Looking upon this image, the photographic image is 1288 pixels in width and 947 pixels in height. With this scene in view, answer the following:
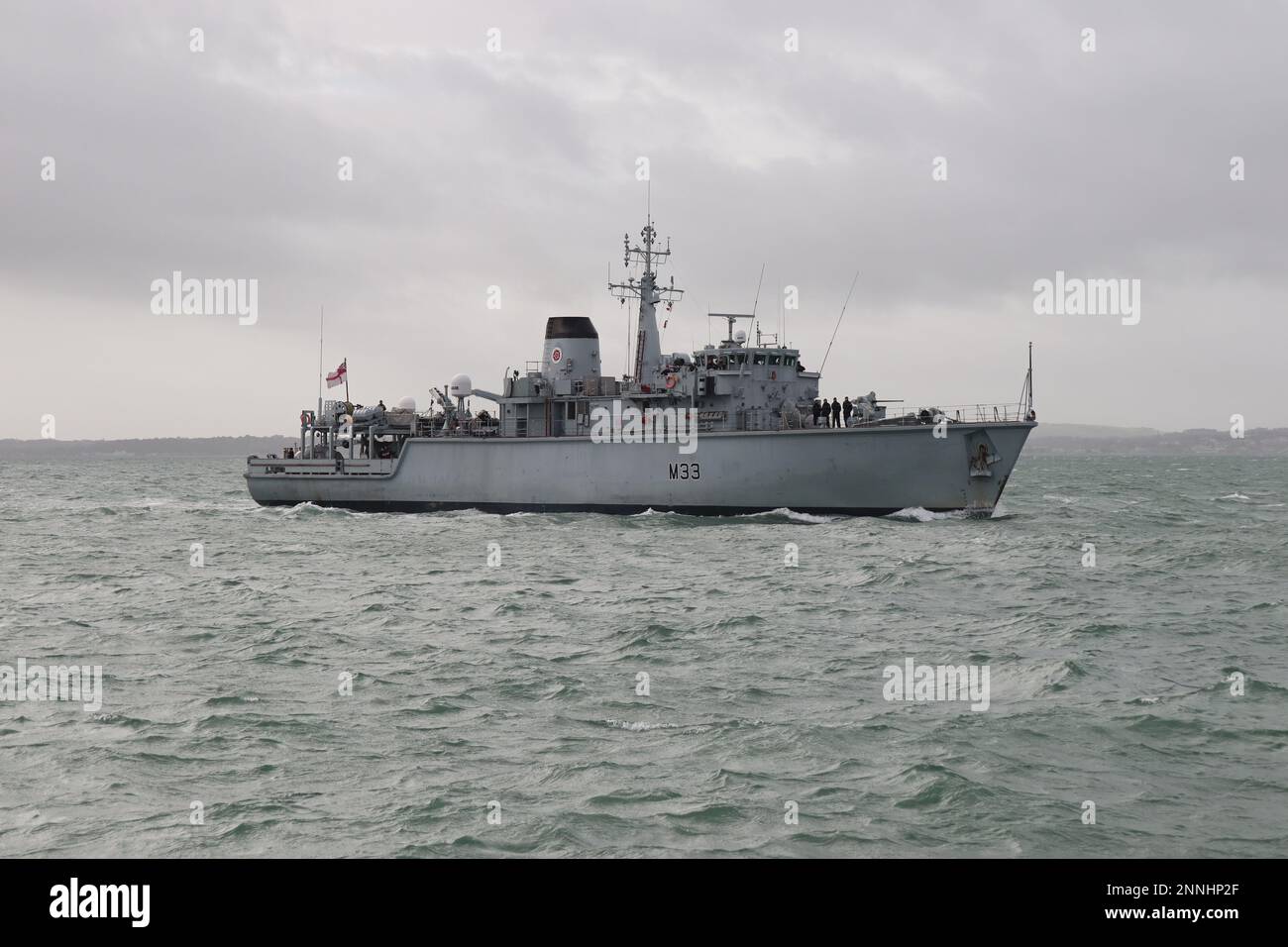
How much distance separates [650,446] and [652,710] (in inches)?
1179

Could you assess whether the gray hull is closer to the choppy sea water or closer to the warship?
the warship

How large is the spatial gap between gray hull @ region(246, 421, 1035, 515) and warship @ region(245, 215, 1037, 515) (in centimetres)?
6

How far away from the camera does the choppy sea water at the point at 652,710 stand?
1044 centimetres

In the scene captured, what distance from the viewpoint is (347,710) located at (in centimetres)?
1459

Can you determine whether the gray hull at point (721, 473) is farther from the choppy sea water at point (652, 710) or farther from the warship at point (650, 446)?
the choppy sea water at point (652, 710)

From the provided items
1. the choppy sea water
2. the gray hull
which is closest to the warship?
the gray hull

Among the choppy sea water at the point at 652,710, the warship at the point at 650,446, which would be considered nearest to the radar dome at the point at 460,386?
the warship at the point at 650,446

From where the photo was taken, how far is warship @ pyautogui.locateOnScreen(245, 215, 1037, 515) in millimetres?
40312

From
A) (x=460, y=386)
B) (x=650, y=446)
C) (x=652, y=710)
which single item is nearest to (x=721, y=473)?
(x=650, y=446)

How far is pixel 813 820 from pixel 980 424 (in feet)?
101

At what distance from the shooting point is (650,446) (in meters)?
44.3
